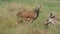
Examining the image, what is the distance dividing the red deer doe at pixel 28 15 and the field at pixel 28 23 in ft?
0.11

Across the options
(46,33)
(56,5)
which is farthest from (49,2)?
(46,33)

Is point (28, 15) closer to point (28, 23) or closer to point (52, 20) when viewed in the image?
point (28, 23)

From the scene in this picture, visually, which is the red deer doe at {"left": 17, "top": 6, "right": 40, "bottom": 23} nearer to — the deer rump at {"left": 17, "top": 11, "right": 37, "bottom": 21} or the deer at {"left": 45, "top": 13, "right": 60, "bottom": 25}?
the deer rump at {"left": 17, "top": 11, "right": 37, "bottom": 21}

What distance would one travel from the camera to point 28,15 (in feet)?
4.84

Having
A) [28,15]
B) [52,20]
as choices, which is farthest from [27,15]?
[52,20]

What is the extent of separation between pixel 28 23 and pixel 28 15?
8 cm

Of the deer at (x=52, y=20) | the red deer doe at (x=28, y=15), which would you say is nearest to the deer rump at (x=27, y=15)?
the red deer doe at (x=28, y=15)

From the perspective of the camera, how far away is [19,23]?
4.69 ft

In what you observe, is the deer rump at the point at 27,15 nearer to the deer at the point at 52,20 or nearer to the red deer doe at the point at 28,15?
the red deer doe at the point at 28,15

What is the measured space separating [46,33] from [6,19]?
365 millimetres

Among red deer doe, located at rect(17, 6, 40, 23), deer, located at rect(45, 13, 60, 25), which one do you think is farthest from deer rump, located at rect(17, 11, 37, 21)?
deer, located at rect(45, 13, 60, 25)

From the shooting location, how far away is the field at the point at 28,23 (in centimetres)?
138

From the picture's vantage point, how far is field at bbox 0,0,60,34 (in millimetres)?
1375

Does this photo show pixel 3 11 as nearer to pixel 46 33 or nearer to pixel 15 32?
pixel 15 32
